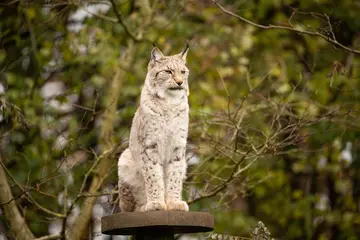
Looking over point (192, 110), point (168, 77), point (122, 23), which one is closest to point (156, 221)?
point (168, 77)

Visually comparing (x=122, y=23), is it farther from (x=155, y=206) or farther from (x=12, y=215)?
(x=155, y=206)

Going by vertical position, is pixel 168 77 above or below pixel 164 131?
above

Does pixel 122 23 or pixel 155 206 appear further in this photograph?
pixel 122 23

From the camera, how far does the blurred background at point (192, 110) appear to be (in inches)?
319

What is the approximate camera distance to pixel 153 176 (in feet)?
19.2

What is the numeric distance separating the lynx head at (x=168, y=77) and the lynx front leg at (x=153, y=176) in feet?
1.70

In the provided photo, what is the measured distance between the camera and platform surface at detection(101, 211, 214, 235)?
5.48 meters

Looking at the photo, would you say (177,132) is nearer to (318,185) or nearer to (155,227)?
(155,227)

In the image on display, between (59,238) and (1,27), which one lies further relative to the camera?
(1,27)

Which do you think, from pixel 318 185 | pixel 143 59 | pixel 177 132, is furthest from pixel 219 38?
pixel 177 132

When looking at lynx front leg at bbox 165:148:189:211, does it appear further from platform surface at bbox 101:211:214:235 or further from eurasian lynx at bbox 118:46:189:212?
platform surface at bbox 101:211:214:235

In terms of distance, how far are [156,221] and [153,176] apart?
52 centimetres

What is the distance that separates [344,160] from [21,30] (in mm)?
6559

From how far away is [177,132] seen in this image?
5918 millimetres
